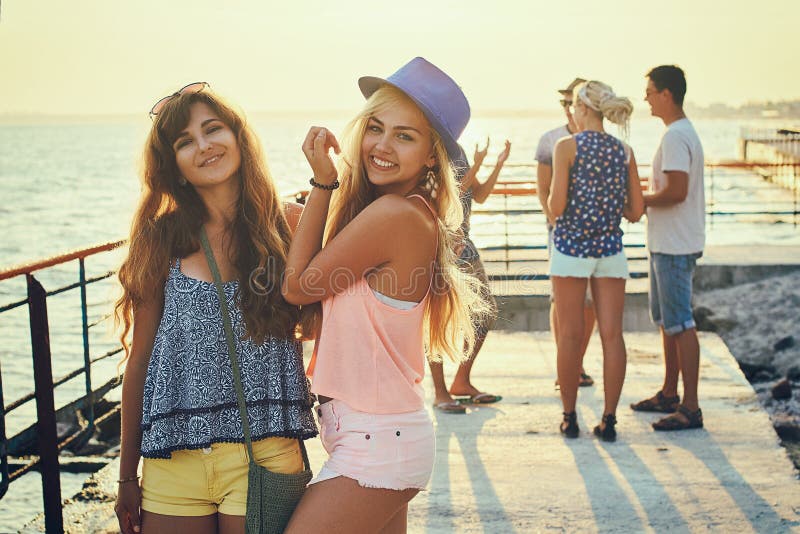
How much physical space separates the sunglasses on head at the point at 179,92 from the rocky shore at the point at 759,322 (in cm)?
717

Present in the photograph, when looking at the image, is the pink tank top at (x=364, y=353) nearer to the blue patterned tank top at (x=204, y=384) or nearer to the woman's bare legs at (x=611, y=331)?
the blue patterned tank top at (x=204, y=384)

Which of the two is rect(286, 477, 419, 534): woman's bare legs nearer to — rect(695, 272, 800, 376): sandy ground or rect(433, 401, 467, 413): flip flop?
rect(433, 401, 467, 413): flip flop

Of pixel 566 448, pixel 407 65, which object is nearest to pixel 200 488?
pixel 407 65

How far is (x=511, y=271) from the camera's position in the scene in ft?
32.6

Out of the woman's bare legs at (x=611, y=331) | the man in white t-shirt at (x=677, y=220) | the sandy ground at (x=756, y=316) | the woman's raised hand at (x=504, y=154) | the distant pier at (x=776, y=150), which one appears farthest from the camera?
the distant pier at (x=776, y=150)

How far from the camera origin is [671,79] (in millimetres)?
5109

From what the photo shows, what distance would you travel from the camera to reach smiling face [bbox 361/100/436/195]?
2.35 meters

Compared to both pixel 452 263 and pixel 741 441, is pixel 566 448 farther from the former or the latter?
pixel 452 263

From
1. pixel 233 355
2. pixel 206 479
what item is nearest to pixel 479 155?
pixel 233 355

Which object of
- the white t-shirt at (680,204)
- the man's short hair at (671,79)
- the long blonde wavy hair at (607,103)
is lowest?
→ the white t-shirt at (680,204)

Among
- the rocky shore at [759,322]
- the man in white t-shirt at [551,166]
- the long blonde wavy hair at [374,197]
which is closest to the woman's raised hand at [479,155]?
the man in white t-shirt at [551,166]

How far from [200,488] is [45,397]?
→ 5.91ft

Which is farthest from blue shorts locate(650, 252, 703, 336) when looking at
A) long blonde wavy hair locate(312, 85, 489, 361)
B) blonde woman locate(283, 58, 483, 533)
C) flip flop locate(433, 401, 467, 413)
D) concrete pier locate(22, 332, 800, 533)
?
blonde woman locate(283, 58, 483, 533)

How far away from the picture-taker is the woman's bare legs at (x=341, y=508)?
7.07 feet
